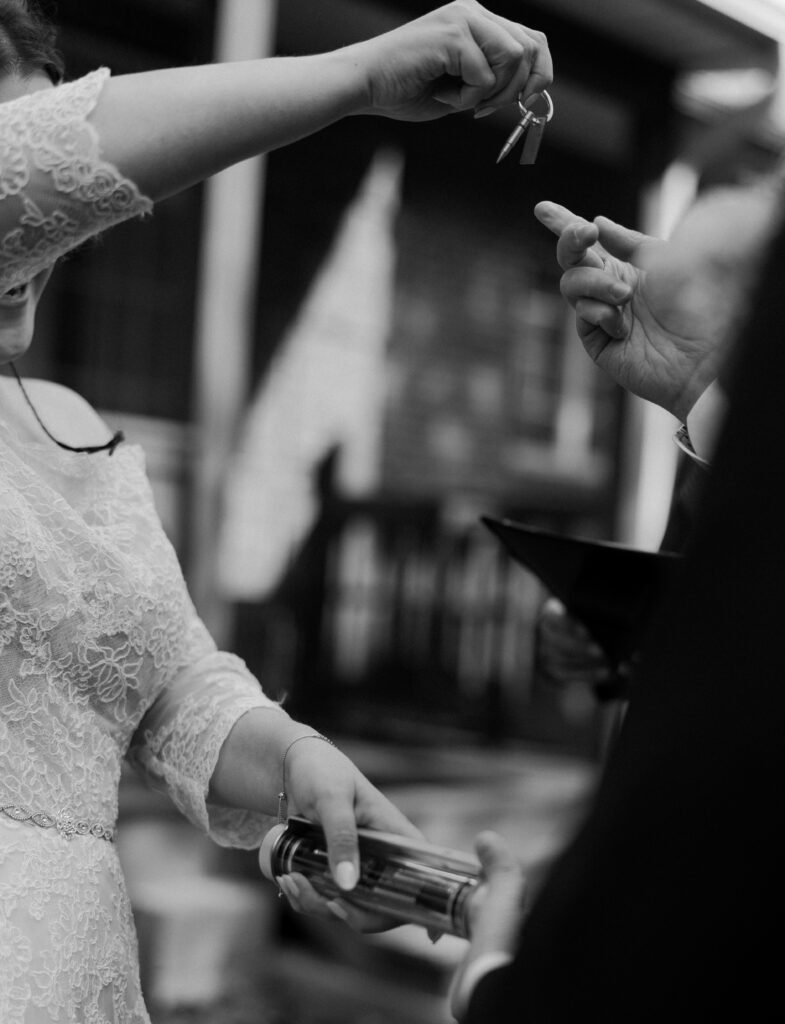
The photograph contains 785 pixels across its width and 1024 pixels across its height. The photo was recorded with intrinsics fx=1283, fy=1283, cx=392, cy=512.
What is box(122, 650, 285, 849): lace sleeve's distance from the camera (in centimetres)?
141

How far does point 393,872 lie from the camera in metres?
0.95

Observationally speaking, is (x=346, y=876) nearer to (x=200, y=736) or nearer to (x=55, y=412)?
(x=200, y=736)

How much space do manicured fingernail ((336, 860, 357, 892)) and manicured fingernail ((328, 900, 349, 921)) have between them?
0.11 feet

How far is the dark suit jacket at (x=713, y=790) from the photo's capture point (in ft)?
1.75

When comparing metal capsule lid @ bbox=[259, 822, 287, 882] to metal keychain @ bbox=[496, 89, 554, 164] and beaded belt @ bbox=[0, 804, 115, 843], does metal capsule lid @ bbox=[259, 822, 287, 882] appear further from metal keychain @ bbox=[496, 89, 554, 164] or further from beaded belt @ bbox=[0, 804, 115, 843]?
metal keychain @ bbox=[496, 89, 554, 164]

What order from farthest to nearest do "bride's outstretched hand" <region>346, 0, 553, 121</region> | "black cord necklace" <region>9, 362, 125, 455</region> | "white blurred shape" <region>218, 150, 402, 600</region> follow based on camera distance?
"white blurred shape" <region>218, 150, 402, 600</region> → "black cord necklace" <region>9, 362, 125, 455</region> → "bride's outstretched hand" <region>346, 0, 553, 121</region>

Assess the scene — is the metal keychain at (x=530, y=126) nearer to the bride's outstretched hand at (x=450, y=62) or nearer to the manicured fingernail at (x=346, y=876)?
the bride's outstretched hand at (x=450, y=62)

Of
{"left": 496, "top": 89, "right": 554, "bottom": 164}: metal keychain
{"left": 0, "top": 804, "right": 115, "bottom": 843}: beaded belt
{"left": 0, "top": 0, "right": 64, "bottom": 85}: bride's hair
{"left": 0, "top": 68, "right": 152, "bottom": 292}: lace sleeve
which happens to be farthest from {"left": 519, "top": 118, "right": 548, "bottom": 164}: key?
{"left": 0, "top": 804, "right": 115, "bottom": 843}: beaded belt

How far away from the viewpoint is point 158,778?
4.88 ft

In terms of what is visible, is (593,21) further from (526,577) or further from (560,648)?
(560,648)

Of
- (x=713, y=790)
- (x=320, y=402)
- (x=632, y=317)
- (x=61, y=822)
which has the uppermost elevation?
(x=632, y=317)

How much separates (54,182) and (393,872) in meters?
0.57

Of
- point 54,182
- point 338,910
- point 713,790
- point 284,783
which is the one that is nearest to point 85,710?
point 284,783

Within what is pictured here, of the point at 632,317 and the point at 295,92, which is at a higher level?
the point at 295,92
